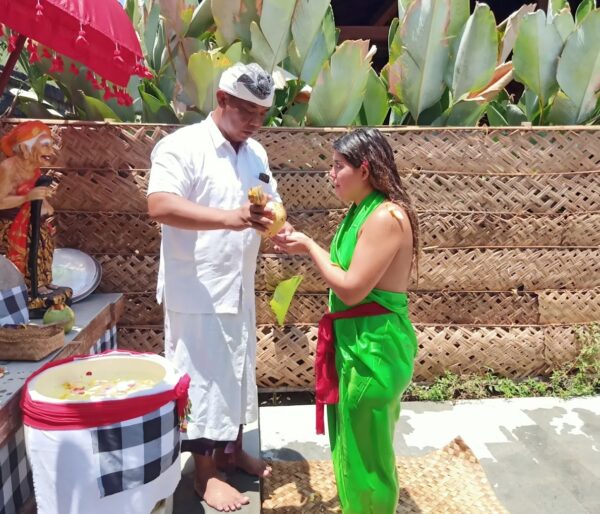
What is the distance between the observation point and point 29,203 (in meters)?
2.67

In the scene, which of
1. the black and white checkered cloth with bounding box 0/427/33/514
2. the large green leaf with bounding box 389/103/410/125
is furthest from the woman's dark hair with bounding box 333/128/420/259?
the large green leaf with bounding box 389/103/410/125

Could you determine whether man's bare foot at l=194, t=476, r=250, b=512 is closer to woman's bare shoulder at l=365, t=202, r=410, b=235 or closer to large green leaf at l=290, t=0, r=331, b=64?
woman's bare shoulder at l=365, t=202, r=410, b=235

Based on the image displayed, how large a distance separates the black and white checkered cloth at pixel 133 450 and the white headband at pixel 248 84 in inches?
47.3

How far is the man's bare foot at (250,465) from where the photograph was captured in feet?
8.35

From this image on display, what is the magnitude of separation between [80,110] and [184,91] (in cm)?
71

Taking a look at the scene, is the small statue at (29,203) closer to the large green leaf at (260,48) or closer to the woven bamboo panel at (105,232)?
the woven bamboo panel at (105,232)

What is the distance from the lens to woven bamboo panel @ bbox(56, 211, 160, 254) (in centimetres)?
346

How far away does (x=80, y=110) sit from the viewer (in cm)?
359

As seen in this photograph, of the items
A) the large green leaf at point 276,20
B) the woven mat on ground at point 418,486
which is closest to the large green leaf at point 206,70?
the large green leaf at point 276,20

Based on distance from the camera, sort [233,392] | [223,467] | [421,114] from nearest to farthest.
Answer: [233,392] → [223,467] → [421,114]

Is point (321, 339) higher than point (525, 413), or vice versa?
point (321, 339)

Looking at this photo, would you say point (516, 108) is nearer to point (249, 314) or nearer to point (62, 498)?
point (249, 314)

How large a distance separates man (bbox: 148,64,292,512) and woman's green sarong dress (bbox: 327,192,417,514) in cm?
49

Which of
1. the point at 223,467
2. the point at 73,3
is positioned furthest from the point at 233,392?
the point at 73,3
